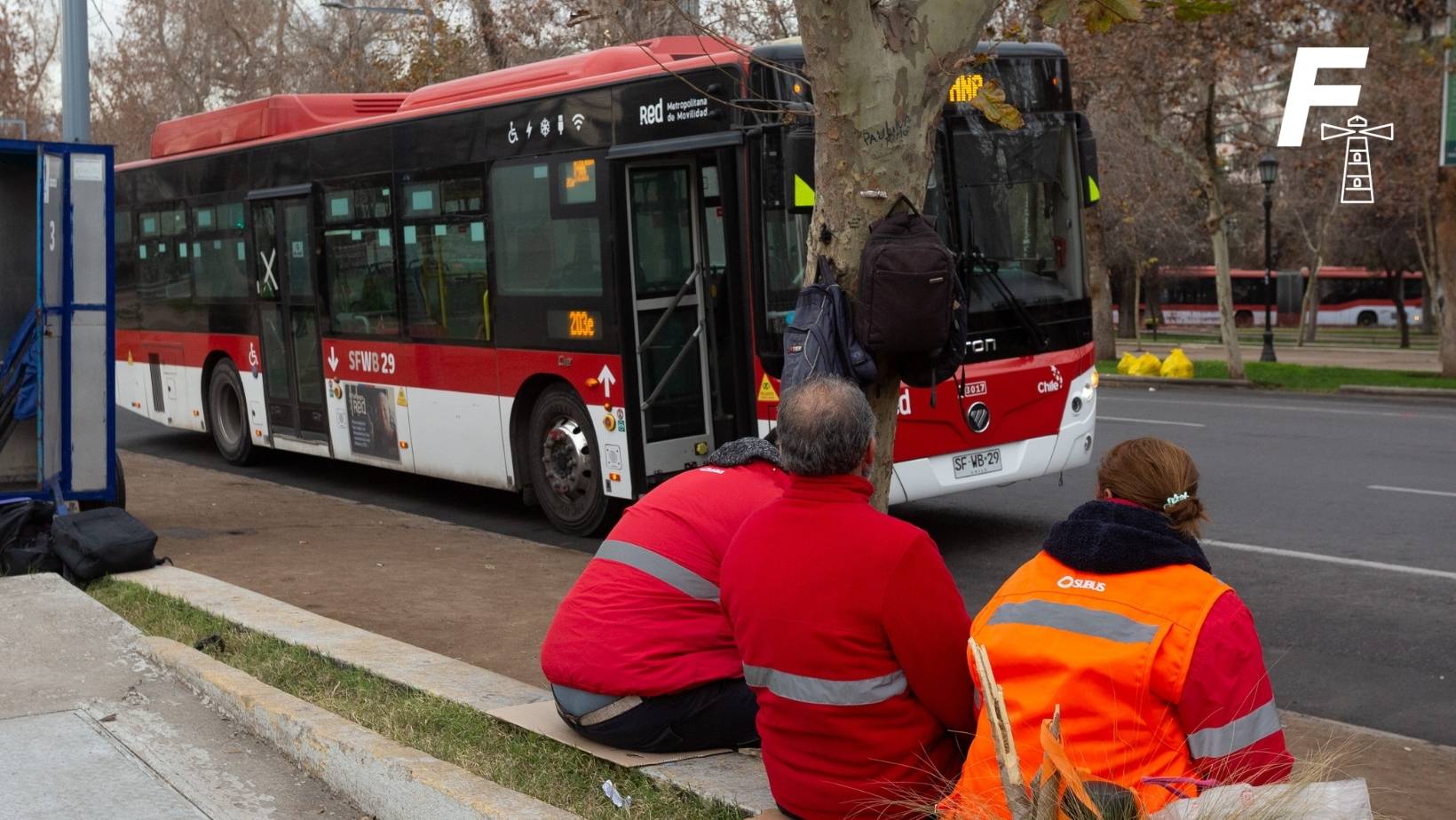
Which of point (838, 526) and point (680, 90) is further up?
point (680, 90)

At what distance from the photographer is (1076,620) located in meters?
3.37

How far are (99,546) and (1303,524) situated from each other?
7.92 metres

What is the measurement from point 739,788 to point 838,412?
1.31m

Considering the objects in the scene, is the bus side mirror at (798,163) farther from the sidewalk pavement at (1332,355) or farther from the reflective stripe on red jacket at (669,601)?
the sidewalk pavement at (1332,355)

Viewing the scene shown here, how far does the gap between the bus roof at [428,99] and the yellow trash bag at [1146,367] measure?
1806 cm

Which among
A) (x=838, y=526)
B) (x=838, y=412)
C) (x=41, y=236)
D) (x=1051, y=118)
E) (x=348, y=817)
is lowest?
(x=348, y=817)

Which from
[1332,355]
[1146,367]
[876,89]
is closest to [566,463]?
[876,89]

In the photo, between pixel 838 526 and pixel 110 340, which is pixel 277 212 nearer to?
pixel 110 340

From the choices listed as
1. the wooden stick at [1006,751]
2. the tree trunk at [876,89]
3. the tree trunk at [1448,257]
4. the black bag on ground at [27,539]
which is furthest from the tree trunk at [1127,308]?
the wooden stick at [1006,751]

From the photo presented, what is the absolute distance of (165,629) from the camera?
7301mm

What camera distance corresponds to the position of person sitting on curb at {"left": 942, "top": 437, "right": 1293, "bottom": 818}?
10.6 ft

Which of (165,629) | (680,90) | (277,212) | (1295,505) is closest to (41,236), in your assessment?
(165,629)

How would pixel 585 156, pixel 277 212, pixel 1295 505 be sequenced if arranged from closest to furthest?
pixel 585 156 → pixel 1295 505 → pixel 277 212

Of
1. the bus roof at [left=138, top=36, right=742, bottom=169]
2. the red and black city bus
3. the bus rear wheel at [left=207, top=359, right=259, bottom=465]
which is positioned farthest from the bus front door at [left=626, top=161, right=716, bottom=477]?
the bus rear wheel at [left=207, top=359, right=259, bottom=465]
